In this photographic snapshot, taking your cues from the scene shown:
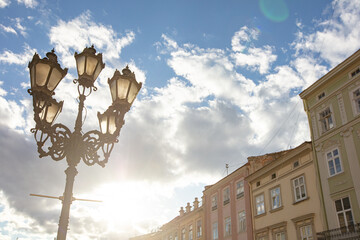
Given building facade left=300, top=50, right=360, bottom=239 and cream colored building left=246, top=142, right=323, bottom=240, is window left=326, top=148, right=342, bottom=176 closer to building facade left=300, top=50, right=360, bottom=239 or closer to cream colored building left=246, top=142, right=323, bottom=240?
building facade left=300, top=50, right=360, bottom=239

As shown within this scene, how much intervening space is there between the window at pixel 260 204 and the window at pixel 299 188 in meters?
3.75

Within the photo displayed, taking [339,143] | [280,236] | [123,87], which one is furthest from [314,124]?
[123,87]

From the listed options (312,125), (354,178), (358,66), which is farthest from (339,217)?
(358,66)

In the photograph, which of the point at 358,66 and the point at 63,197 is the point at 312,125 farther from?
the point at 63,197

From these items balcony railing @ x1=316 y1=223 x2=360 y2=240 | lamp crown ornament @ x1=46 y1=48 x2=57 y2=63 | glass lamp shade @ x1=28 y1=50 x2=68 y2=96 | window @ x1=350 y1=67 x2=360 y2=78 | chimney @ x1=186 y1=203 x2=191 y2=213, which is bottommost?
balcony railing @ x1=316 y1=223 x2=360 y2=240

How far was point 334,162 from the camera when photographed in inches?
732

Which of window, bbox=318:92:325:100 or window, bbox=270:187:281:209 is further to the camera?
window, bbox=270:187:281:209

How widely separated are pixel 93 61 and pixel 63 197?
2.71 meters

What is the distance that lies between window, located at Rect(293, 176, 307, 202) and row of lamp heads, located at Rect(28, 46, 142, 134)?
1651 cm

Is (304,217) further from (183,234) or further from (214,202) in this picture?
(183,234)

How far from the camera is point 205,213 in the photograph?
111ft

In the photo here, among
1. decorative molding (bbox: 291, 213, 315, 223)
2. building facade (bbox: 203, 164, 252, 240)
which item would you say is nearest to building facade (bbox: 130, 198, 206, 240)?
building facade (bbox: 203, 164, 252, 240)

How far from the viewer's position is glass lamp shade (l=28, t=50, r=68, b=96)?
251 inches

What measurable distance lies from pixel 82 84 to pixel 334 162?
15.8m
